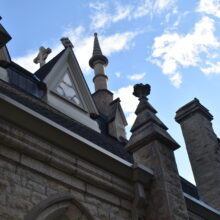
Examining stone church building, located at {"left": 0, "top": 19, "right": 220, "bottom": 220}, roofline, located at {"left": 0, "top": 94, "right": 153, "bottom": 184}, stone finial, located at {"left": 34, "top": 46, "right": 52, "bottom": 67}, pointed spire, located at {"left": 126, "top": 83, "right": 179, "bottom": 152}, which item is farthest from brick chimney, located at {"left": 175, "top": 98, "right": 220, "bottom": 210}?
stone finial, located at {"left": 34, "top": 46, "right": 52, "bottom": 67}

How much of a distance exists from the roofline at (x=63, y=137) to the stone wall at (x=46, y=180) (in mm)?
86

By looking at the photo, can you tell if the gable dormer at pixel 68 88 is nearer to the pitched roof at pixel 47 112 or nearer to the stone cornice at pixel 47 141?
the pitched roof at pixel 47 112

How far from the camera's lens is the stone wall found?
5348mm

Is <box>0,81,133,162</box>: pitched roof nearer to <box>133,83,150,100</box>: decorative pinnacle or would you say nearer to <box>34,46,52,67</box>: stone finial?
<box>133,83,150,100</box>: decorative pinnacle

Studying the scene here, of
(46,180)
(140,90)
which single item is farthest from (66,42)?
(46,180)

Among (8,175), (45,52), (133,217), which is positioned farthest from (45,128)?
(45,52)

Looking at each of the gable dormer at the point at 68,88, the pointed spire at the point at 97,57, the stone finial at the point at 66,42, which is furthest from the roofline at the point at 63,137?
the pointed spire at the point at 97,57

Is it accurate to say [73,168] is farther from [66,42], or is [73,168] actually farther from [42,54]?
[42,54]

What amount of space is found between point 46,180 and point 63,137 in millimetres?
665

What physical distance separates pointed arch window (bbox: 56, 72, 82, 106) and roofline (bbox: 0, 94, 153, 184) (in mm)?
3794

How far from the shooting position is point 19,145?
5.67m

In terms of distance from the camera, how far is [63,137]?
6.16 metres

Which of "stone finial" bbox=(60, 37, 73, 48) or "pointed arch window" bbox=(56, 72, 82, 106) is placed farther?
"stone finial" bbox=(60, 37, 73, 48)

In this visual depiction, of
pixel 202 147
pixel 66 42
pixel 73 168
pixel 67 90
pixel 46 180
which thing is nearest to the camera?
pixel 46 180
